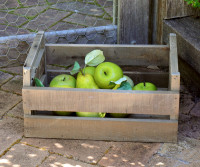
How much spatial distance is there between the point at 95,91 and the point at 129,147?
365 mm

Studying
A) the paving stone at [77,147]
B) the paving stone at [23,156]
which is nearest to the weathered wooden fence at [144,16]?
the paving stone at [77,147]

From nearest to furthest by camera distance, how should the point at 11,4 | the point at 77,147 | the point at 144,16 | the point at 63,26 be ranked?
the point at 77,147 → the point at 144,16 → the point at 63,26 → the point at 11,4

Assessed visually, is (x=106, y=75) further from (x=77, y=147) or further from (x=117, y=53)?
(x=77, y=147)

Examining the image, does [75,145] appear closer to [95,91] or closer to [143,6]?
[95,91]

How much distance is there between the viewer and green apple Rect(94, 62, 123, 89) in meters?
A: 2.16

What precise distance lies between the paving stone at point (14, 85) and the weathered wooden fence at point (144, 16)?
86 centimetres

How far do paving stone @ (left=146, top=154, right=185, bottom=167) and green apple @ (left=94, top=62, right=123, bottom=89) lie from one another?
0.48 m

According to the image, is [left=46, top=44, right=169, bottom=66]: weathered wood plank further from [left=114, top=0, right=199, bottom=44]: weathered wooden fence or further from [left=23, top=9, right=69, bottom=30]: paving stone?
[left=23, top=9, right=69, bottom=30]: paving stone

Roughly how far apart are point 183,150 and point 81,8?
2.53 meters

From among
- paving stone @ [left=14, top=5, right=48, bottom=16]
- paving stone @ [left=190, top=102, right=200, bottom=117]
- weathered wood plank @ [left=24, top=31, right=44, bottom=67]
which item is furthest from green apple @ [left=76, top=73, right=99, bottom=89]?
paving stone @ [left=14, top=5, right=48, bottom=16]

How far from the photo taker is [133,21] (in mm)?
2939

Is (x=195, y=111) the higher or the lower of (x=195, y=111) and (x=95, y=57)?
the lower

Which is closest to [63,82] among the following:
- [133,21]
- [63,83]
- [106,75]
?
[63,83]

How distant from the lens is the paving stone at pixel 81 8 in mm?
4077
